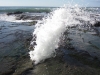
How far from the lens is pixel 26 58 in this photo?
1002 centimetres

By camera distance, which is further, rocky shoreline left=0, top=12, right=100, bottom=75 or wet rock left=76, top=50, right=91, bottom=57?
wet rock left=76, top=50, right=91, bottom=57

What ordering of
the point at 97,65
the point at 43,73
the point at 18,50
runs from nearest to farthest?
the point at 43,73 < the point at 97,65 < the point at 18,50

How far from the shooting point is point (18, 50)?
11.6 metres

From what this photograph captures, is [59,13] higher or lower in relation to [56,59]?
higher

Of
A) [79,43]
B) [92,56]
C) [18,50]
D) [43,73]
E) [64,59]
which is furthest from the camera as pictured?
[79,43]

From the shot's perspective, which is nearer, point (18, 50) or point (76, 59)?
point (76, 59)

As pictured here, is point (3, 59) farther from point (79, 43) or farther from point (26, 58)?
point (79, 43)

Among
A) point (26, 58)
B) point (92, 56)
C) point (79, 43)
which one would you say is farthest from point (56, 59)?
point (79, 43)

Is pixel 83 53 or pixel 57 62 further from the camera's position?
pixel 83 53

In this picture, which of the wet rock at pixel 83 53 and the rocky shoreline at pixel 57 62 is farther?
the wet rock at pixel 83 53

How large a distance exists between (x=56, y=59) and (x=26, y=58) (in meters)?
2.11

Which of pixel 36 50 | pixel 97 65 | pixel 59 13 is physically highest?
pixel 59 13

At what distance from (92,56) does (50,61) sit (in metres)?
3.39

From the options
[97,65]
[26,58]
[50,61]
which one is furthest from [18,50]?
[97,65]
